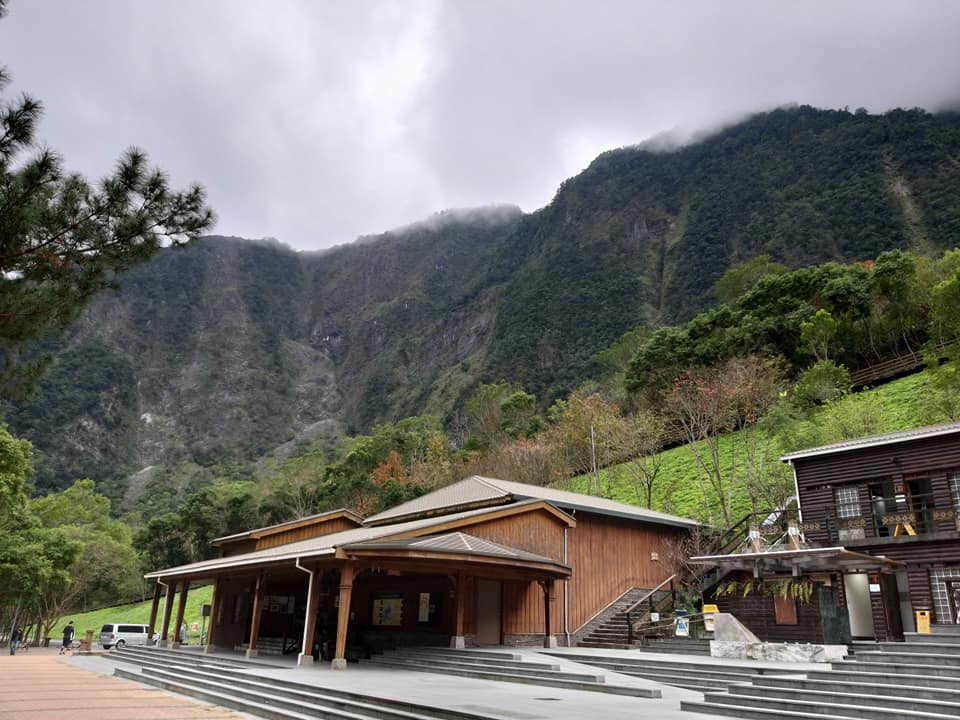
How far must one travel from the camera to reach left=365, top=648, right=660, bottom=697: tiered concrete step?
462 inches

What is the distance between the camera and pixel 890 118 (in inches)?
3199

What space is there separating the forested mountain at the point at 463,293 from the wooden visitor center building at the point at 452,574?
5027 cm

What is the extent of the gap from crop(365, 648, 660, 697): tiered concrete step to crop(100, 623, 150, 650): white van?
19079 mm

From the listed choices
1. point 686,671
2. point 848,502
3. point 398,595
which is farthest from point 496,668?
point 848,502

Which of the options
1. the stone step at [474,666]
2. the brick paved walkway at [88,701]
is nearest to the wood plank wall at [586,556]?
the stone step at [474,666]

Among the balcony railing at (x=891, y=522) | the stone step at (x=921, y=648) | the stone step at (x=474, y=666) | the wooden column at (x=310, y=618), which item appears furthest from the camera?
the balcony railing at (x=891, y=522)

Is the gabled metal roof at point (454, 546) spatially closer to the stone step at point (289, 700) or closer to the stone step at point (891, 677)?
the stone step at point (289, 700)

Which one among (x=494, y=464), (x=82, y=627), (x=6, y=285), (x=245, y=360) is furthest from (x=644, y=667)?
(x=245, y=360)

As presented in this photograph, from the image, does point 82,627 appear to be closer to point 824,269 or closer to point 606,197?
point 824,269

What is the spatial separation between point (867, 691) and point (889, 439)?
36.2 ft

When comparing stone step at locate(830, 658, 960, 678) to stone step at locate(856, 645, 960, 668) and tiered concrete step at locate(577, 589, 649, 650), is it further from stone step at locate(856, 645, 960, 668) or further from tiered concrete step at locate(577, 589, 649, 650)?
tiered concrete step at locate(577, 589, 649, 650)

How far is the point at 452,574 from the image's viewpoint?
16.2 meters

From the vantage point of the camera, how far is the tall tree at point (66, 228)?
22.0 feet

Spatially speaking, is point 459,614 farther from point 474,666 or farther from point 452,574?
point 474,666
